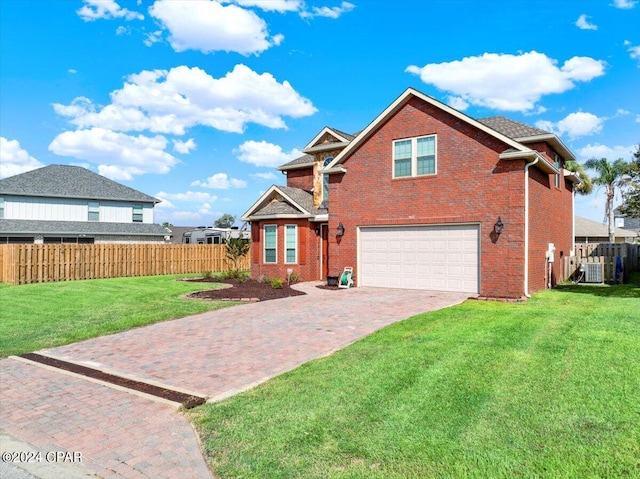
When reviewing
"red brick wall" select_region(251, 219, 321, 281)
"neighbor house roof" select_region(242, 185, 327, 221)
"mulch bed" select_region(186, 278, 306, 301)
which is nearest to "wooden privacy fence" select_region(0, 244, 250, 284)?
"neighbor house roof" select_region(242, 185, 327, 221)

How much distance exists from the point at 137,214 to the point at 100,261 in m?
13.8

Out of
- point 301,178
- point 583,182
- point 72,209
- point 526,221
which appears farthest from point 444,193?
point 583,182

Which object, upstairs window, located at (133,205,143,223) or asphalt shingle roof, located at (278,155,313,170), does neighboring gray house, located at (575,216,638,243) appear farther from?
upstairs window, located at (133,205,143,223)

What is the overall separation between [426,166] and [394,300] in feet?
17.4

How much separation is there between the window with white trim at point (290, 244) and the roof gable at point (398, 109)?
391 centimetres

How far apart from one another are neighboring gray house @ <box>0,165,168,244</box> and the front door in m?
21.7

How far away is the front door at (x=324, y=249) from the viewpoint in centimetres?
2070

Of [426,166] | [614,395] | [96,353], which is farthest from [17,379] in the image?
[426,166]

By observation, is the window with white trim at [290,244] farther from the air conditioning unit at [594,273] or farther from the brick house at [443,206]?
the air conditioning unit at [594,273]

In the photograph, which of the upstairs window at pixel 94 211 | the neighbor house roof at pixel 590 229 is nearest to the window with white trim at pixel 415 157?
the neighbor house roof at pixel 590 229

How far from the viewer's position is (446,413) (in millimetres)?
4770

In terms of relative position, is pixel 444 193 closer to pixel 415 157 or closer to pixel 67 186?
pixel 415 157

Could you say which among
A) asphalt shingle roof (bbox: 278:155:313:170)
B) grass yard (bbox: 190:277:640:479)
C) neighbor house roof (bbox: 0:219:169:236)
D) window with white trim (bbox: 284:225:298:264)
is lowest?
grass yard (bbox: 190:277:640:479)

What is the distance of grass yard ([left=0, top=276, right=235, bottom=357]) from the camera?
33.3 ft
